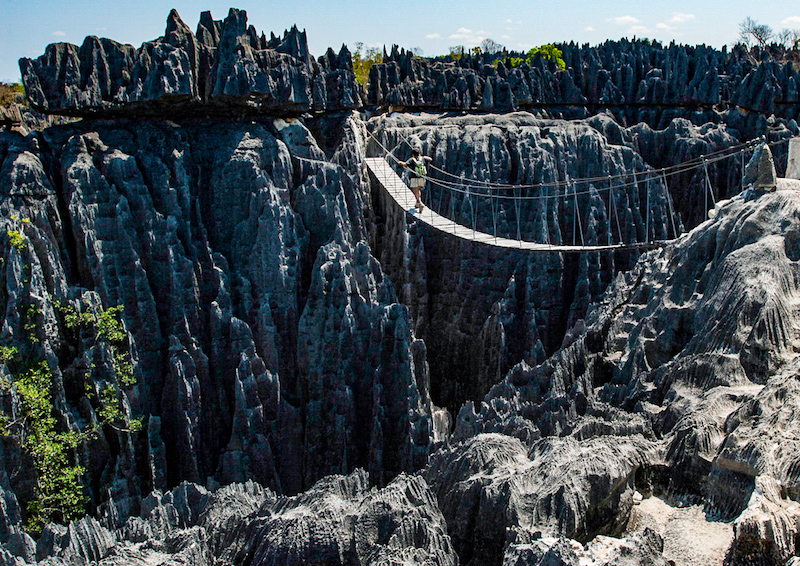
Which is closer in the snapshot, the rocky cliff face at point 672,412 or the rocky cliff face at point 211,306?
the rocky cliff face at point 672,412

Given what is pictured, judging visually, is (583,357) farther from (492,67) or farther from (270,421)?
(492,67)

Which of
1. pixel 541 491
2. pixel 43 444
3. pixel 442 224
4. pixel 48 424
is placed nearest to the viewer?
pixel 541 491

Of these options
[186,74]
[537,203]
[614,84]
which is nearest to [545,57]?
[614,84]

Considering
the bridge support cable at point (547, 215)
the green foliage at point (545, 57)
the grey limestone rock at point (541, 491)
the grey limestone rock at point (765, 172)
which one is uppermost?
the green foliage at point (545, 57)

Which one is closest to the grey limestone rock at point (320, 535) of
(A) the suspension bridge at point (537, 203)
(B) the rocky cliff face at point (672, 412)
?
(B) the rocky cliff face at point (672, 412)

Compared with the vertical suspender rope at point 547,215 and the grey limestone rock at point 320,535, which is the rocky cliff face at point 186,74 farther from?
the grey limestone rock at point 320,535

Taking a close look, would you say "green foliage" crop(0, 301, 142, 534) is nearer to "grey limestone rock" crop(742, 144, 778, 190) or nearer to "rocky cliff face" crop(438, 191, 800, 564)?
"rocky cliff face" crop(438, 191, 800, 564)

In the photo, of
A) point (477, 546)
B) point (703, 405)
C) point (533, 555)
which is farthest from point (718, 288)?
point (533, 555)

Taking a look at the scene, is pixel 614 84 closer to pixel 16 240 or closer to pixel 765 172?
pixel 765 172
